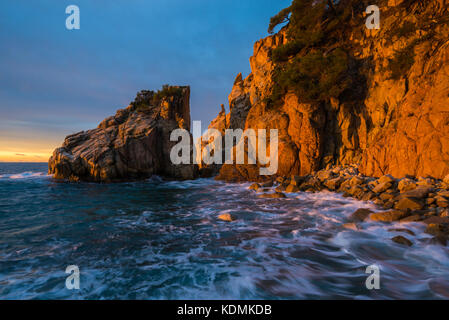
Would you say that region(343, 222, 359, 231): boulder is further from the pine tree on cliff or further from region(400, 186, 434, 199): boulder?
the pine tree on cliff

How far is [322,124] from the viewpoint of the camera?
1723cm

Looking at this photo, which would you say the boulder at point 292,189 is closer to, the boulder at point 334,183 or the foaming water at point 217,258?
the boulder at point 334,183

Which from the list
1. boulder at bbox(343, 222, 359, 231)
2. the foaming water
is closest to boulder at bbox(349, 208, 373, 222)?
the foaming water

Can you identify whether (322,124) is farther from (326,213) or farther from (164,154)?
(164,154)

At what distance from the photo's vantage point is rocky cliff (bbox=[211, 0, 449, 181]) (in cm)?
932

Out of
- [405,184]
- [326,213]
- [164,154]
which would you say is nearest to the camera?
[326,213]

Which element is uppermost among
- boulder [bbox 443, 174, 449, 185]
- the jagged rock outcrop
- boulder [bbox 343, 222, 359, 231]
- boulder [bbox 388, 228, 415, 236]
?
the jagged rock outcrop

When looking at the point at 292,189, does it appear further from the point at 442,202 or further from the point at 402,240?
the point at 402,240

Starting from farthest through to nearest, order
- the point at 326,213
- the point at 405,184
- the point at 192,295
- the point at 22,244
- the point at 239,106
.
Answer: the point at 239,106 → the point at 405,184 → the point at 326,213 → the point at 22,244 → the point at 192,295

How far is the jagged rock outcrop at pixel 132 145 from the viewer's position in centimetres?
2050

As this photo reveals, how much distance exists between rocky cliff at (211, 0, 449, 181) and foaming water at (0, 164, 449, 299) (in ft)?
21.1

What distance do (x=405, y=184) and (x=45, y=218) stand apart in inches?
605

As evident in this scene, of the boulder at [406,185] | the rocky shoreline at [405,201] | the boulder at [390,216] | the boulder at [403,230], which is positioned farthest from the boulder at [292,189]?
the boulder at [403,230]
